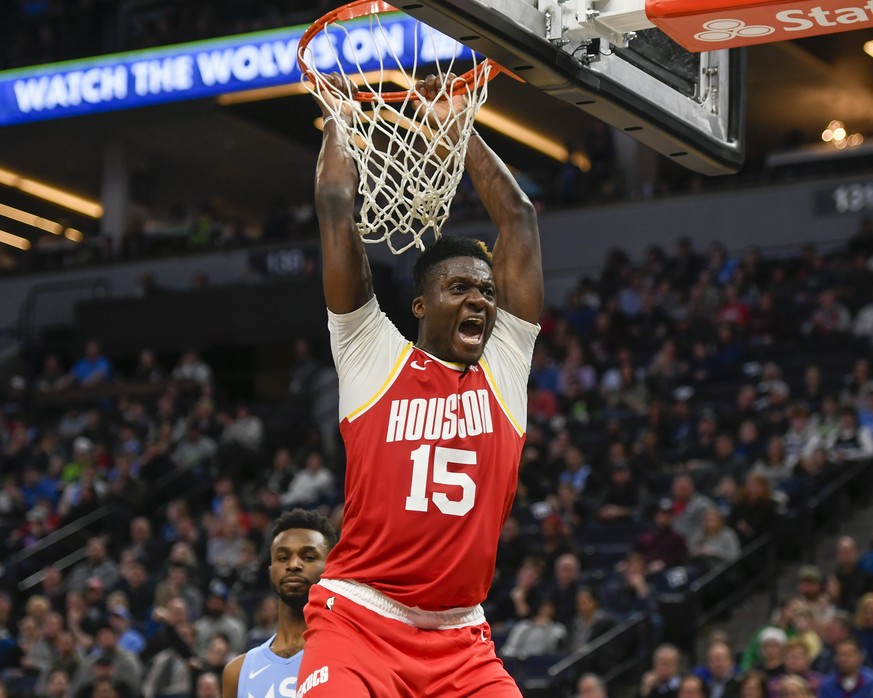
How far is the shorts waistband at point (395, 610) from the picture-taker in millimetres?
4434

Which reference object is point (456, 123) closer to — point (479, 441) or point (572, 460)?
point (479, 441)

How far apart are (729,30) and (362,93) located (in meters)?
1.42

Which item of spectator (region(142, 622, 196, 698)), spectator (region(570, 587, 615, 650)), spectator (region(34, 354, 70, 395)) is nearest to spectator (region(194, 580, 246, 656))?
spectator (region(142, 622, 196, 698))

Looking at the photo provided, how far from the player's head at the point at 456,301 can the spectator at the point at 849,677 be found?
5.46 meters

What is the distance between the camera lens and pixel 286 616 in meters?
5.60

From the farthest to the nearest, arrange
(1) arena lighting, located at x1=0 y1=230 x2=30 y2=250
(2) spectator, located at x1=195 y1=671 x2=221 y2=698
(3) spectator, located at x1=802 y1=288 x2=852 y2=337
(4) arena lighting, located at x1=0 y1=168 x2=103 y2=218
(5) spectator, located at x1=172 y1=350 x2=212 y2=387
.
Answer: (1) arena lighting, located at x1=0 y1=230 x2=30 y2=250, (4) arena lighting, located at x1=0 y1=168 x2=103 y2=218, (5) spectator, located at x1=172 y1=350 x2=212 y2=387, (3) spectator, located at x1=802 y1=288 x2=852 y2=337, (2) spectator, located at x1=195 y1=671 x2=221 y2=698

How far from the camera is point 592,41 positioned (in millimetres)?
4910

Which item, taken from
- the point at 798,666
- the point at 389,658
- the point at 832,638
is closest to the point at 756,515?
the point at 832,638

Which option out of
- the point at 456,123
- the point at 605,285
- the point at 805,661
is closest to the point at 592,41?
the point at 456,123

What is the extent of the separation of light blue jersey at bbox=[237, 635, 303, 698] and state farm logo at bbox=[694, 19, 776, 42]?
8.64 ft

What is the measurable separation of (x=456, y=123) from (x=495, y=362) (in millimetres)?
1057

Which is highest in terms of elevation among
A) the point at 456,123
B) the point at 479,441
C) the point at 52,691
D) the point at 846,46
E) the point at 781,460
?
the point at 846,46

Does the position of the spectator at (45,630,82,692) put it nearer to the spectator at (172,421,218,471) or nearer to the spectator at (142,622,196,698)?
the spectator at (142,622,196,698)

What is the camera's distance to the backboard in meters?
4.56
